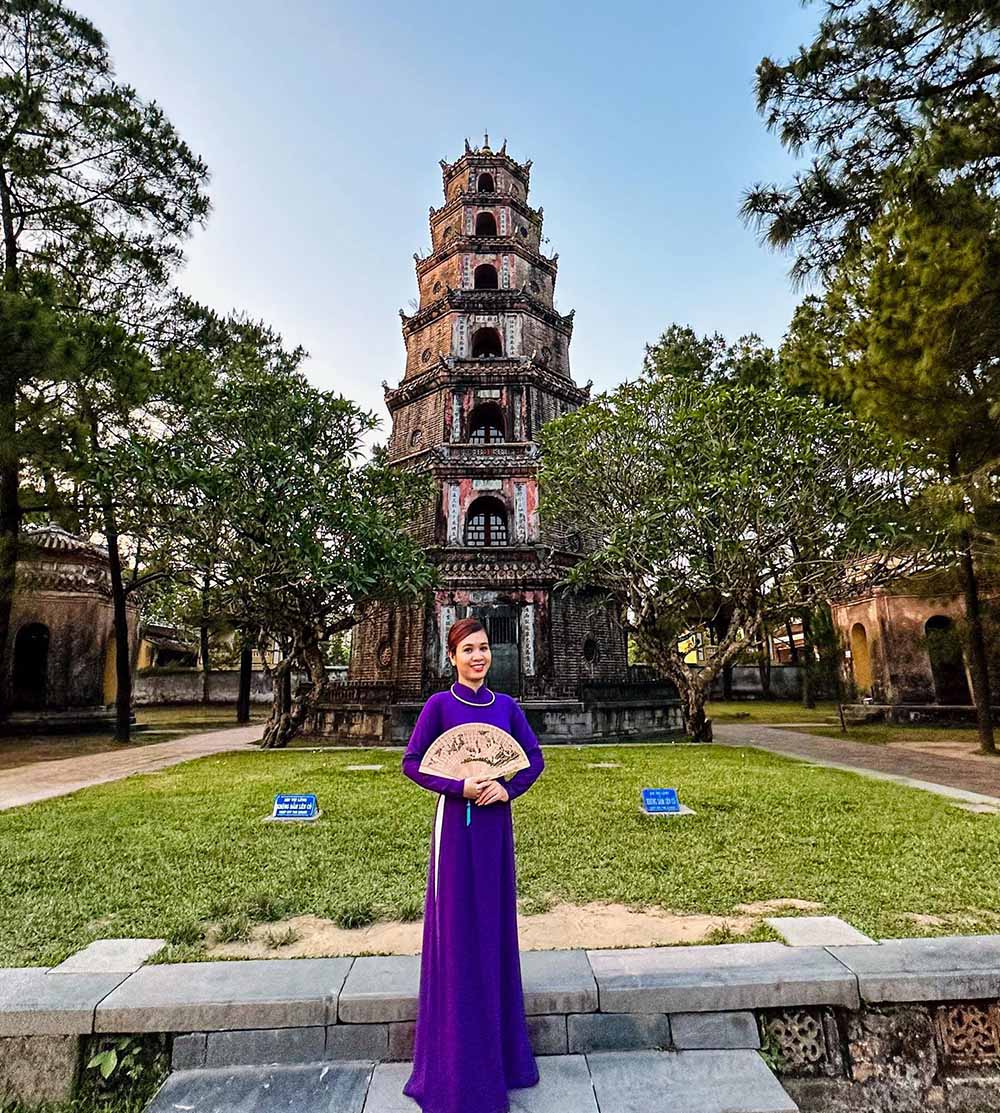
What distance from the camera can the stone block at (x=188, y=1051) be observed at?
8.63 feet

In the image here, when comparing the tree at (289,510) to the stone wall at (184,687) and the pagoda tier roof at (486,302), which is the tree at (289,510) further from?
the stone wall at (184,687)

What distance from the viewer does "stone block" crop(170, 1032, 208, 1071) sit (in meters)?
2.63

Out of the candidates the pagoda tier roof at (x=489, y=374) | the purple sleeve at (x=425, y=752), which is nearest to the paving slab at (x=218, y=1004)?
the purple sleeve at (x=425, y=752)

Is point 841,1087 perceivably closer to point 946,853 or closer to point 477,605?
point 946,853

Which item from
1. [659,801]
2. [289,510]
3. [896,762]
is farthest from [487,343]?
[659,801]

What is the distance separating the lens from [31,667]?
1927 cm

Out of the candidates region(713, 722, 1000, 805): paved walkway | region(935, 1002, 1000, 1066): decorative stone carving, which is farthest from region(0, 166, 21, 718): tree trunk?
region(713, 722, 1000, 805): paved walkway

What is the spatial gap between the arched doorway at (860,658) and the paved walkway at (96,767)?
19855 mm

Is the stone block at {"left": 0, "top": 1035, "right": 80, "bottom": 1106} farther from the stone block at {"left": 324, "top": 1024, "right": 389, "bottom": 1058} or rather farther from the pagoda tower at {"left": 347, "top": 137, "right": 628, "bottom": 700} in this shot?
the pagoda tower at {"left": 347, "top": 137, "right": 628, "bottom": 700}

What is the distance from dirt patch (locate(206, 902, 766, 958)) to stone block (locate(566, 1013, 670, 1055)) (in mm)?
646

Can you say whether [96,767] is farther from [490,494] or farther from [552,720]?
[490,494]

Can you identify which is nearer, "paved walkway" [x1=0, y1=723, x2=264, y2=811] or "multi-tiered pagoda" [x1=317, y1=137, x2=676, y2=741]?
"paved walkway" [x1=0, y1=723, x2=264, y2=811]

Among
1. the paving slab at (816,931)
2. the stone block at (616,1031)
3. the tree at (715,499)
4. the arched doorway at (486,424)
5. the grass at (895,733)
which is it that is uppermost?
the arched doorway at (486,424)

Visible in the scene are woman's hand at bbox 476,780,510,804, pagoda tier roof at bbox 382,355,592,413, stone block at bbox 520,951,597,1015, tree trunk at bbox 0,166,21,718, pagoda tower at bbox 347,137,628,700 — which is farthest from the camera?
pagoda tier roof at bbox 382,355,592,413
